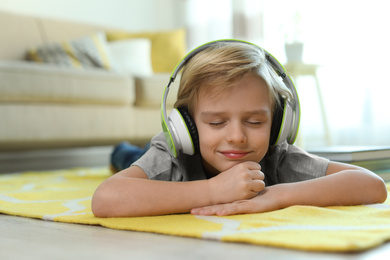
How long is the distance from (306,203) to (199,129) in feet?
0.83

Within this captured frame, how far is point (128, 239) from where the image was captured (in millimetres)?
733

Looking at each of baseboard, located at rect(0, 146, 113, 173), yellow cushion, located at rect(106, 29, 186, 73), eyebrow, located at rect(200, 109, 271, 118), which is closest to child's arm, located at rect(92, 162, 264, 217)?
eyebrow, located at rect(200, 109, 271, 118)

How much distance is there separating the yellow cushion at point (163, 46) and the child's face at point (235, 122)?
245 centimetres

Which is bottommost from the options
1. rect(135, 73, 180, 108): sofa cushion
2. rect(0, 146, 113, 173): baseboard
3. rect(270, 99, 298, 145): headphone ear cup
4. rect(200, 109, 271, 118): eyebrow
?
rect(0, 146, 113, 173): baseboard

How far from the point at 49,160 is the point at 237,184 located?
2727 mm

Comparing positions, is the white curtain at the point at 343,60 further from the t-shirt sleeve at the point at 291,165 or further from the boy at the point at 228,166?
the boy at the point at 228,166

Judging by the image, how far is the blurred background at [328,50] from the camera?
2.83 metres

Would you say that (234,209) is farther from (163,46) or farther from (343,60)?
(163,46)

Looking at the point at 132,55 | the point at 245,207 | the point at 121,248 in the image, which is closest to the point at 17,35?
the point at 132,55

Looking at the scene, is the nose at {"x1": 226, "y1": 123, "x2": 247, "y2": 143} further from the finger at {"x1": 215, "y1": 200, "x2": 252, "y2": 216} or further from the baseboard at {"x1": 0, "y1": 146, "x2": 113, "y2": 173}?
the baseboard at {"x1": 0, "y1": 146, "x2": 113, "y2": 173}

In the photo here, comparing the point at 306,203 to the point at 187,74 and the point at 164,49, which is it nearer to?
the point at 187,74

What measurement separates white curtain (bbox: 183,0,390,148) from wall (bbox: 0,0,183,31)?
4.00ft

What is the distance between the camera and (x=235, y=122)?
0.92 meters

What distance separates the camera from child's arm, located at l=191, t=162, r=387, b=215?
0.88 m
